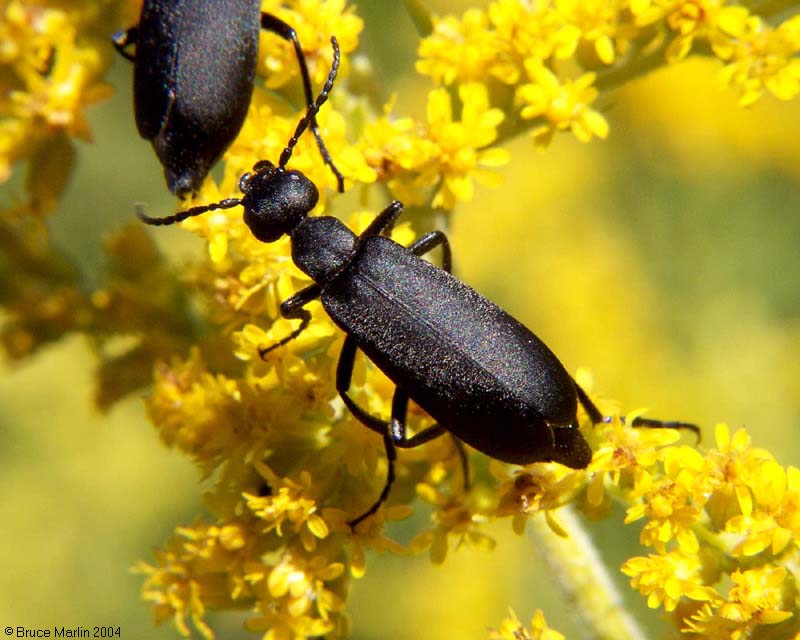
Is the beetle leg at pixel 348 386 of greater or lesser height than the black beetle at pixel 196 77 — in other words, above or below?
below

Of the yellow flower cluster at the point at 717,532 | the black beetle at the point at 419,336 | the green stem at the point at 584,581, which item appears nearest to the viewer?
the yellow flower cluster at the point at 717,532

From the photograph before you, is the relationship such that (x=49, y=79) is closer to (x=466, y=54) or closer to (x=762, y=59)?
(x=466, y=54)

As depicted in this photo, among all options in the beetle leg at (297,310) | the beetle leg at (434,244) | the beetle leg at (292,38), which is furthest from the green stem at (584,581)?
the beetle leg at (292,38)

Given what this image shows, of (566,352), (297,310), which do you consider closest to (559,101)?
(297,310)

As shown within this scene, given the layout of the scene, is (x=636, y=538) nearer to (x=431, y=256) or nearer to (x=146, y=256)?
(x=431, y=256)

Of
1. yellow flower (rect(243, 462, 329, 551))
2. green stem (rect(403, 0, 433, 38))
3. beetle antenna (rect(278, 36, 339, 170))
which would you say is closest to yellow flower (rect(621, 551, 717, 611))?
yellow flower (rect(243, 462, 329, 551))

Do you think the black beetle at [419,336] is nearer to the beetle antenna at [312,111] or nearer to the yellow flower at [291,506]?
the beetle antenna at [312,111]
